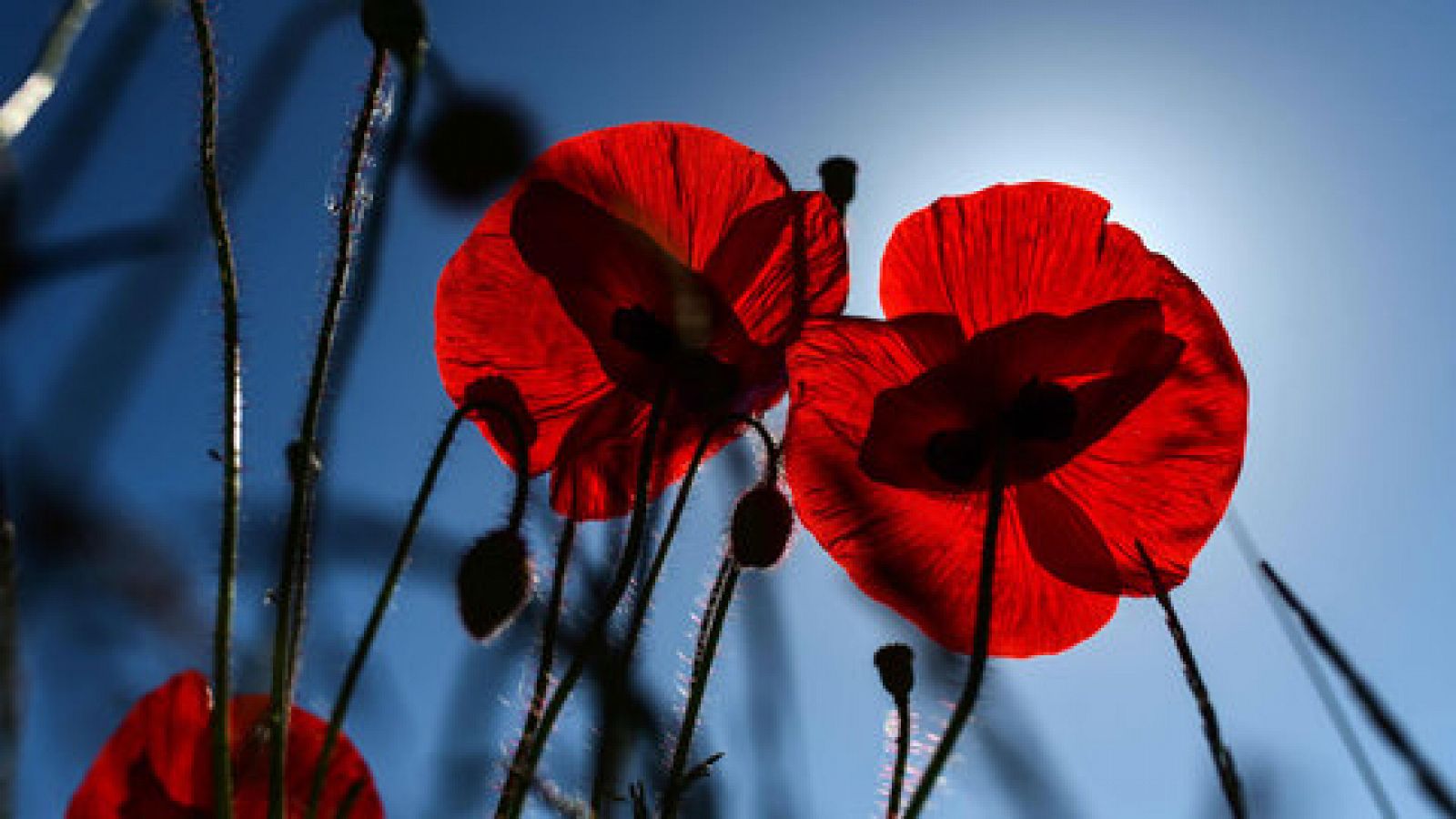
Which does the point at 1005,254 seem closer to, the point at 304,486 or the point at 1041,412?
the point at 1041,412

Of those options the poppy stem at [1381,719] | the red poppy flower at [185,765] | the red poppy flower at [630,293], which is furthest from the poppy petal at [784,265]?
the poppy stem at [1381,719]

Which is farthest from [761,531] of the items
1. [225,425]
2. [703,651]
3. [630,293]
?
[225,425]

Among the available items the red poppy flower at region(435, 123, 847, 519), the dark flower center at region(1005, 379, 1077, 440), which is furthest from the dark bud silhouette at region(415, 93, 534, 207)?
the dark flower center at region(1005, 379, 1077, 440)

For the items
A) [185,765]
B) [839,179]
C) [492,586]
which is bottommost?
[185,765]

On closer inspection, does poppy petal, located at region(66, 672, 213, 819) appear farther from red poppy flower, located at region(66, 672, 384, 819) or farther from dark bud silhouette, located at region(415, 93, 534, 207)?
dark bud silhouette, located at region(415, 93, 534, 207)

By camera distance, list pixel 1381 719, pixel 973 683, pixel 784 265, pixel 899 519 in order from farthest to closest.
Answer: pixel 899 519 → pixel 784 265 → pixel 973 683 → pixel 1381 719

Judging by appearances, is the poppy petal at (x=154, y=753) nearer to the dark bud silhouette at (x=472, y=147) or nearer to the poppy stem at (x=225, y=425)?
the poppy stem at (x=225, y=425)

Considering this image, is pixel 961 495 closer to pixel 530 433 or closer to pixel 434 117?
pixel 530 433
